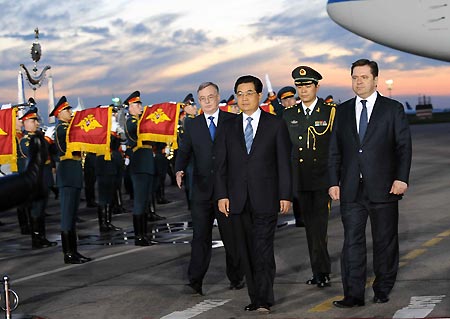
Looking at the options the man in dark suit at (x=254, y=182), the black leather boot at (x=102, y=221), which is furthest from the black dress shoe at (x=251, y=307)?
the black leather boot at (x=102, y=221)

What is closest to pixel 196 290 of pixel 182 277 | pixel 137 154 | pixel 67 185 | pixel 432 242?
pixel 182 277

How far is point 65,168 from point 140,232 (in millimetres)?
1432


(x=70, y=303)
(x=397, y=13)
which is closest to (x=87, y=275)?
(x=70, y=303)

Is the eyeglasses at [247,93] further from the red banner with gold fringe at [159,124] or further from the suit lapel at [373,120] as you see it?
the red banner with gold fringe at [159,124]

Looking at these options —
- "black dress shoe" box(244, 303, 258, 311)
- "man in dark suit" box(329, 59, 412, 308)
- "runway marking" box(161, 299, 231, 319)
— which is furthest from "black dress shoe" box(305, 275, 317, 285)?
"black dress shoe" box(244, 303, 258, 311)

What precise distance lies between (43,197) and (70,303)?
3.25 m

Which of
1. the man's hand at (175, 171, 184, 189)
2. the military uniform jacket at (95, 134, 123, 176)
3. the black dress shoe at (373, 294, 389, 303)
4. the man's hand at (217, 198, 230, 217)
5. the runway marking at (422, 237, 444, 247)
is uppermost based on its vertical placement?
the military uniform jacket at (95, 134, 123, 176)

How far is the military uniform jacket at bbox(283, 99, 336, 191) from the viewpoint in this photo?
765cm

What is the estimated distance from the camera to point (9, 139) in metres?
9.73

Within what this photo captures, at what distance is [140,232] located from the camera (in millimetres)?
10438

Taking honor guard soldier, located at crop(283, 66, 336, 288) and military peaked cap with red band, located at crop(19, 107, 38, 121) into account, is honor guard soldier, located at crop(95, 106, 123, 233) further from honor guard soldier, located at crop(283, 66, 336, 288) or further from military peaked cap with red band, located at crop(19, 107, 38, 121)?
honor guard soldier, located at crop(283, 66, 336, 288)

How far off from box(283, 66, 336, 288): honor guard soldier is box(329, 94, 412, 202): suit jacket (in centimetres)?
93

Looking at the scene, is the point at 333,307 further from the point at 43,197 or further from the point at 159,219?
the point at 159,219

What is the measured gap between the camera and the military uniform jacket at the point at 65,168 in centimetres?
943
